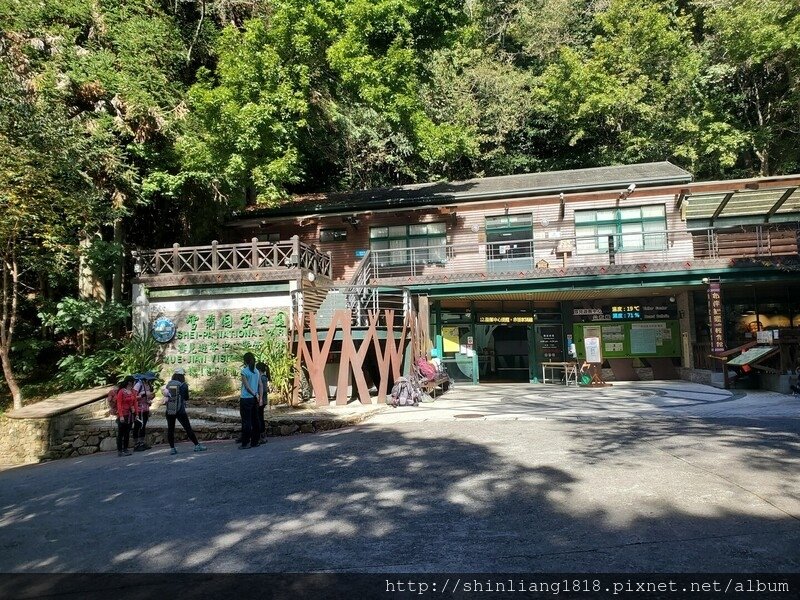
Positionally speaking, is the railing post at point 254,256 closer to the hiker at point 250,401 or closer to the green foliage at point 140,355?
the green foliage at point 140,355

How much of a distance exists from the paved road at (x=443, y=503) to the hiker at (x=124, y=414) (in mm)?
1397

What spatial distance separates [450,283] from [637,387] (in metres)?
6.48

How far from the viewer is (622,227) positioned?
18453 millimetres

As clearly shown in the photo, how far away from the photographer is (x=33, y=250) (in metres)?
14.4

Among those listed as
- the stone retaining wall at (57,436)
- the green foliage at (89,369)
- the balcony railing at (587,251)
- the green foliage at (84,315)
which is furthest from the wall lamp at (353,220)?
the stone retaining wall at (57,436)

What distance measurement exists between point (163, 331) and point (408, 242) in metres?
8.91

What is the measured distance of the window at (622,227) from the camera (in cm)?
1825

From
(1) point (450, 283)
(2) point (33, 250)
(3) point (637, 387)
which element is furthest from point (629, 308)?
(2) point (33, 250)

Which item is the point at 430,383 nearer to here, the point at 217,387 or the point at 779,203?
the point at 217,387

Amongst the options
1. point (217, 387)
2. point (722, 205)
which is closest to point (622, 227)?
→ point (722, 205)

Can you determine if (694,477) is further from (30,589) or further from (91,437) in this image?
(91,437)

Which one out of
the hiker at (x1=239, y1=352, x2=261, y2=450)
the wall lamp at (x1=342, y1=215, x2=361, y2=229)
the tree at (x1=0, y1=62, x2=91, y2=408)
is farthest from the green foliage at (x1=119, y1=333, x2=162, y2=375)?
the wall lamp at (x1=342, y1=215, x2=361, y2=229)

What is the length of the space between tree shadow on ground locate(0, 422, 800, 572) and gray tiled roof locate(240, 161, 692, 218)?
1173cm

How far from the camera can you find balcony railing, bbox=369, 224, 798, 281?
674 inches
